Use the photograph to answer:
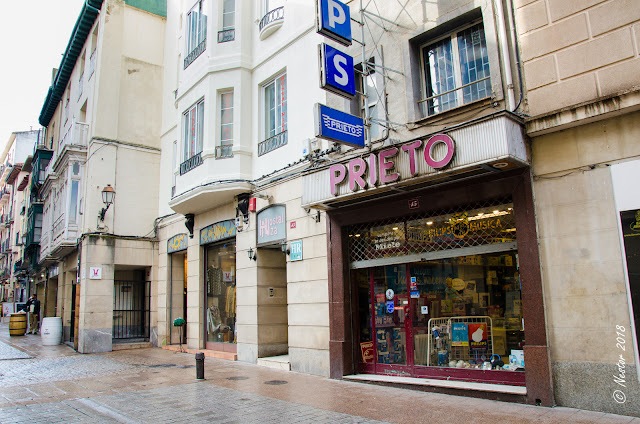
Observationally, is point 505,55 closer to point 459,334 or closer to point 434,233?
point 434,233

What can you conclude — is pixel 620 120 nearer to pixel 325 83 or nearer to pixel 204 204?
pixel 325 83

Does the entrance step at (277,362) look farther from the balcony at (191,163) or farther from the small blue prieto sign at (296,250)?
the balcony at (191,163)

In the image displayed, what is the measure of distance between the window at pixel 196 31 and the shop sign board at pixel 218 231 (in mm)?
5135

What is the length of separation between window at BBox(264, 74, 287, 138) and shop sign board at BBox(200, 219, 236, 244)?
2758 millimetres

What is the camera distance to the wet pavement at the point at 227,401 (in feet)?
20.7

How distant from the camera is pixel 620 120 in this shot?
6.39 meters

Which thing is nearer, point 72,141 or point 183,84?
point 183,84

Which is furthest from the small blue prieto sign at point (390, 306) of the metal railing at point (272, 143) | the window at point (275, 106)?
the window at point (275, 106)

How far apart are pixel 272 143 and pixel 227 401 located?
6.66 meters

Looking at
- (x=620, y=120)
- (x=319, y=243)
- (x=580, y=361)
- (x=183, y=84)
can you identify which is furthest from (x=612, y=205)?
(x=183, y=84)

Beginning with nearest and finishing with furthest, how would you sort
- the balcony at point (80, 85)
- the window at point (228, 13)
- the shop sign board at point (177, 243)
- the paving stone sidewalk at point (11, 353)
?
the window at point (228, 13)
the paving stone sidewalk at point (11, 353)
the shop sign board at point (177, 243)
the balcony at point (80, 85)

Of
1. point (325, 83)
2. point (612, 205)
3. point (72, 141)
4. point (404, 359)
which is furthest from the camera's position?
point (72, 141)

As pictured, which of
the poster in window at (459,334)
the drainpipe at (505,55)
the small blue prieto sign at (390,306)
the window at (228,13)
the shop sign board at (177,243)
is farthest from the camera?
the shop sign board at (177,243)

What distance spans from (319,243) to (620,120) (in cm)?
595
